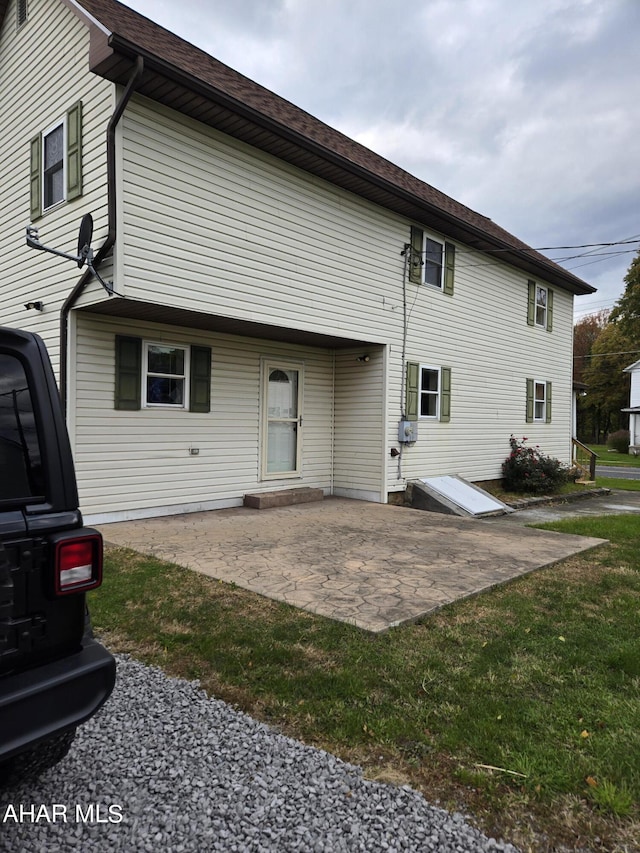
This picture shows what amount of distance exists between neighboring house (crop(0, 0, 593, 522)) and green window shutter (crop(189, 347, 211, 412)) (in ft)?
0.08

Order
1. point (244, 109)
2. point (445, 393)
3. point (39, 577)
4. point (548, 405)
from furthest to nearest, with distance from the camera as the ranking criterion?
point (548, 405) < point (445, 393) < point (244, 109) < point (39, 577)

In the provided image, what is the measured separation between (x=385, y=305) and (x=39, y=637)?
27.4 feet

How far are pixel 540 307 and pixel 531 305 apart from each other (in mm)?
691

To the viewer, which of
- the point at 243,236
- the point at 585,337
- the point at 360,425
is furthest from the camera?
the point at 585,337

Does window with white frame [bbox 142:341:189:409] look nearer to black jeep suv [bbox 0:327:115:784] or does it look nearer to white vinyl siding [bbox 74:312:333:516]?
white vinyl siding [bbox 74:312:333:516]

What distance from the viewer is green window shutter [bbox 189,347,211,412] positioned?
782cm

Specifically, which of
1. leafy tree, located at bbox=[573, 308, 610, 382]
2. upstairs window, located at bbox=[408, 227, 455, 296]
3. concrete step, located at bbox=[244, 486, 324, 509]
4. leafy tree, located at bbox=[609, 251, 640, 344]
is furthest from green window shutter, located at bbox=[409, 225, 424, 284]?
leafy tree, located at bbox=[573, 308, 610, 382]

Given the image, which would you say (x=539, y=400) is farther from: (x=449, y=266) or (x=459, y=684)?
(x=459, y=684)

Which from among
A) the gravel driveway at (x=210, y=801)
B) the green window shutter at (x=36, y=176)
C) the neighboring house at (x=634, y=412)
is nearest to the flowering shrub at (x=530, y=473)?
the green window shutter at (x=36, y=176)

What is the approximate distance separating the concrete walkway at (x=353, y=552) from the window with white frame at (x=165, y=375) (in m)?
1.69

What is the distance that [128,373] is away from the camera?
23.1ft

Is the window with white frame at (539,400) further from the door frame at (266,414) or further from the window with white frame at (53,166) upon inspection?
the window with white frame at (53,166)

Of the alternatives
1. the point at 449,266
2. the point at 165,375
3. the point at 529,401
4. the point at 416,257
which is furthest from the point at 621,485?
the point at 165,375

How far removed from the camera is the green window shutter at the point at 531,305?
43.6ft
